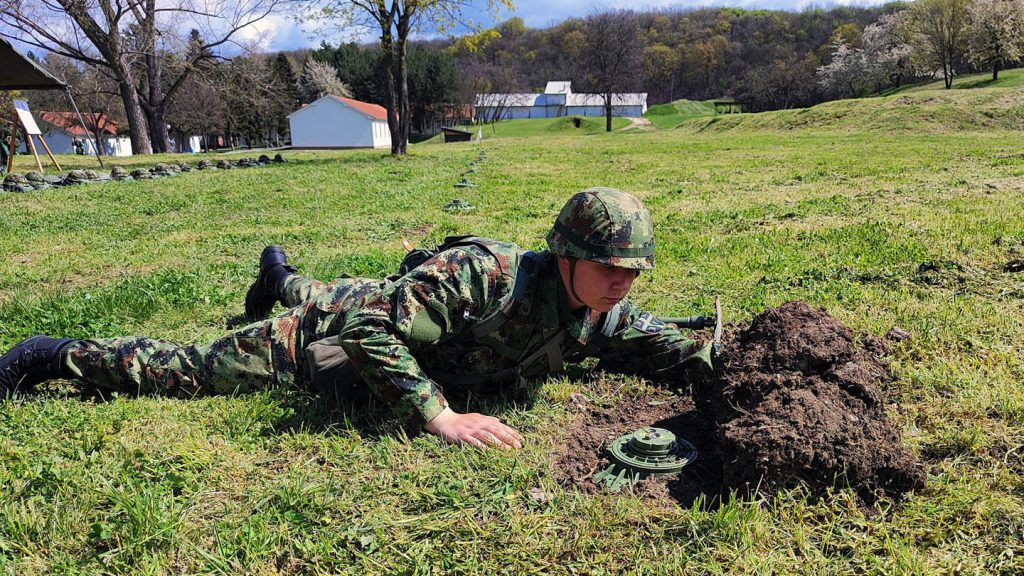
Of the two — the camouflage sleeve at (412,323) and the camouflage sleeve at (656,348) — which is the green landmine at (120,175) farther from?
the camouflage sleeve at (656,348)

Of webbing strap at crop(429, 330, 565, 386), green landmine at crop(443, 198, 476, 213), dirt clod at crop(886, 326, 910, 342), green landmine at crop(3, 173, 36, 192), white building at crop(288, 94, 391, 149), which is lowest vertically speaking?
dirt clod at crop(886, 326, 910, 342)

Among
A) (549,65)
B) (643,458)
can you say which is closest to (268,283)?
(643,458)

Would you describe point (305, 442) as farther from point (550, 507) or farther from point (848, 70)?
point (848, 70)

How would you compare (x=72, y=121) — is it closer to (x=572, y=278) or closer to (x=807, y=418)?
(x=572, y=278)

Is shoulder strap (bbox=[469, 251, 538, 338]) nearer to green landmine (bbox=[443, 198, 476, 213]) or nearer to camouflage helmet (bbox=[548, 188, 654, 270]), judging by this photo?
camouflage helmet (bbox=[548, 188, 654, 270])

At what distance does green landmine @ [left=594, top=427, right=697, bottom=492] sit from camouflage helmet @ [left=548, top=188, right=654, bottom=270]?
0.74 meters

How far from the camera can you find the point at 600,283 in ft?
9.05

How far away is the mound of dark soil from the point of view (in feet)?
7.80

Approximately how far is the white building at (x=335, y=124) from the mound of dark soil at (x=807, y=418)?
68614 millimetres

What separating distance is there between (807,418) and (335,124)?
71.1m

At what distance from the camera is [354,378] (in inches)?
124

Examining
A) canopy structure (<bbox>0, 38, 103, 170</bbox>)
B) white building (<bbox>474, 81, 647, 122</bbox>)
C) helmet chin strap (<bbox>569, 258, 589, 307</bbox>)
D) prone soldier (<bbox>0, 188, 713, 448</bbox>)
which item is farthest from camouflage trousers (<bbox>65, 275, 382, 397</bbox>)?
white building (<bbox>474, 81, 647, 122</bbox>)

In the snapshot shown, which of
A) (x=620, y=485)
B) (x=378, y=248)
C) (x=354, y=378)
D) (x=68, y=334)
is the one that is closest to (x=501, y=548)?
(x=620, y=485)

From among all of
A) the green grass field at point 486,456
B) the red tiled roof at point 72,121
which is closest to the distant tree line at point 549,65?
the red tiled roof at point 72,121
